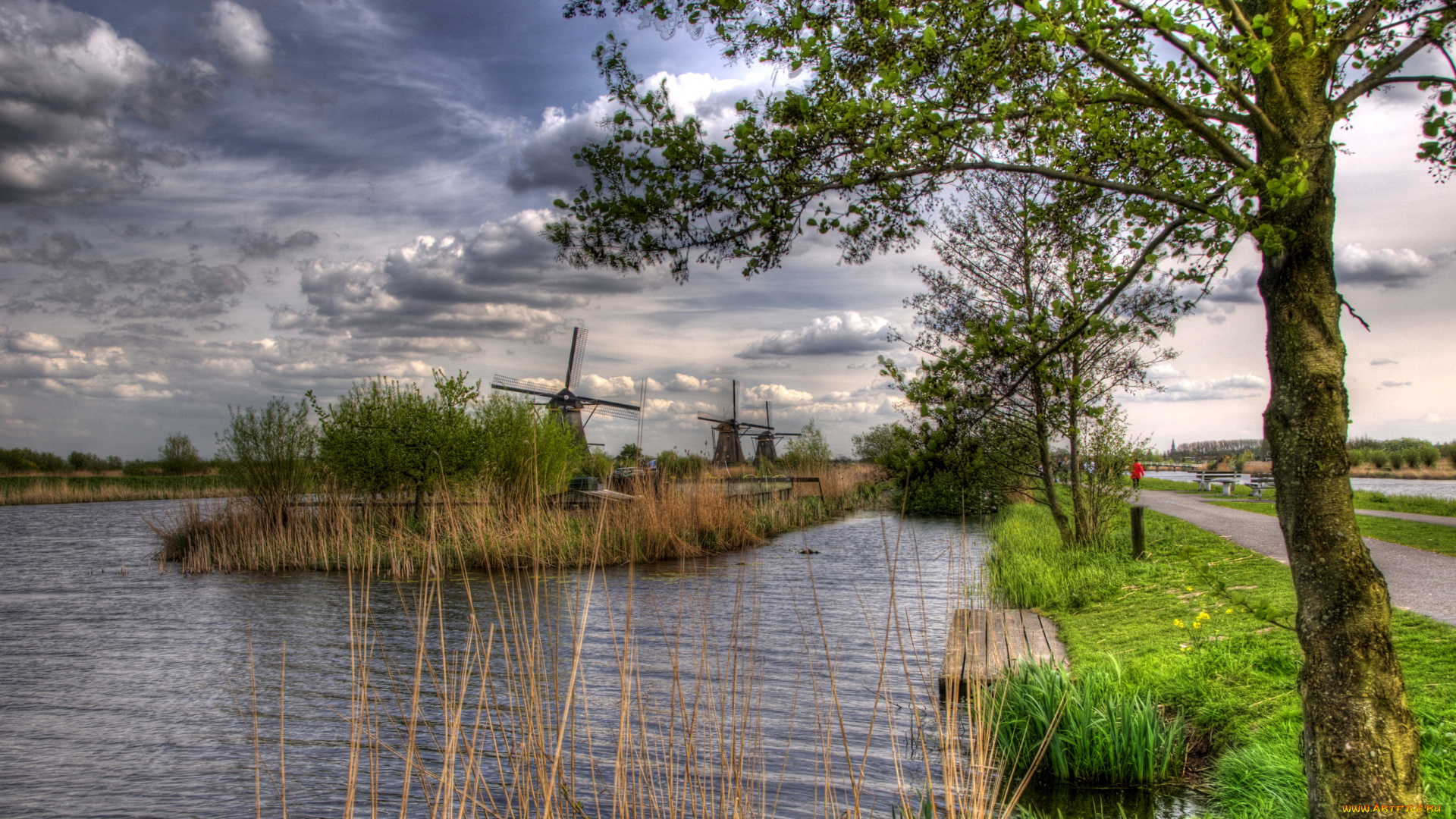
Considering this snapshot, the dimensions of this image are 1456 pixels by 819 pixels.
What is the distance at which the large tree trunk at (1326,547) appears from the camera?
247cm

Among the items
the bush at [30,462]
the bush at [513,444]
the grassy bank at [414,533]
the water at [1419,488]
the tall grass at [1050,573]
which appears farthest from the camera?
the bush at [30,462]

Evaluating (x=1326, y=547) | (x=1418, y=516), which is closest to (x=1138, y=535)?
(x=1418, y=516)

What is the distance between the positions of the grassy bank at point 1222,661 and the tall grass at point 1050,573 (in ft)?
0.08

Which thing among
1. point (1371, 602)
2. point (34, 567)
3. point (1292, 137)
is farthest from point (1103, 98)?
point (34, 567)

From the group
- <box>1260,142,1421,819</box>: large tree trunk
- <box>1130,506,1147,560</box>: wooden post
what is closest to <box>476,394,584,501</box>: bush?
<box>1130,506,1147,560</box>: wooden post

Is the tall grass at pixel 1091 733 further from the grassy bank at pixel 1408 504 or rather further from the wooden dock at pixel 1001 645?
the grassy bank at pixel 1408 504

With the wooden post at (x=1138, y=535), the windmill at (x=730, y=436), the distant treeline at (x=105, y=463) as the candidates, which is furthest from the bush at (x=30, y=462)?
the wooden post at (x=1138, y=535)

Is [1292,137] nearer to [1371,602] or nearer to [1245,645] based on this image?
[1371,602]

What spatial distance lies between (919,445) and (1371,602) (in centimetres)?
155

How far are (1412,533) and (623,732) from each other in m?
A: 13.1

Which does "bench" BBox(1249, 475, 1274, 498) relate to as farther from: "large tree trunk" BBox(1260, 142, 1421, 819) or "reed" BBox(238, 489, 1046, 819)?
"large tree trunk" BBox(1260, 142, 1421, 819)

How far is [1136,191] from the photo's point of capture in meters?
3.05

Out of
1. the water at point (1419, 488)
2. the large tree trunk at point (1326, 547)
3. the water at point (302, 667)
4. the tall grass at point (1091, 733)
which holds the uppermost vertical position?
the large tree trunk at point (1326, 547)

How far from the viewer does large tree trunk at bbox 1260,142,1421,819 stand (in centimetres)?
247
